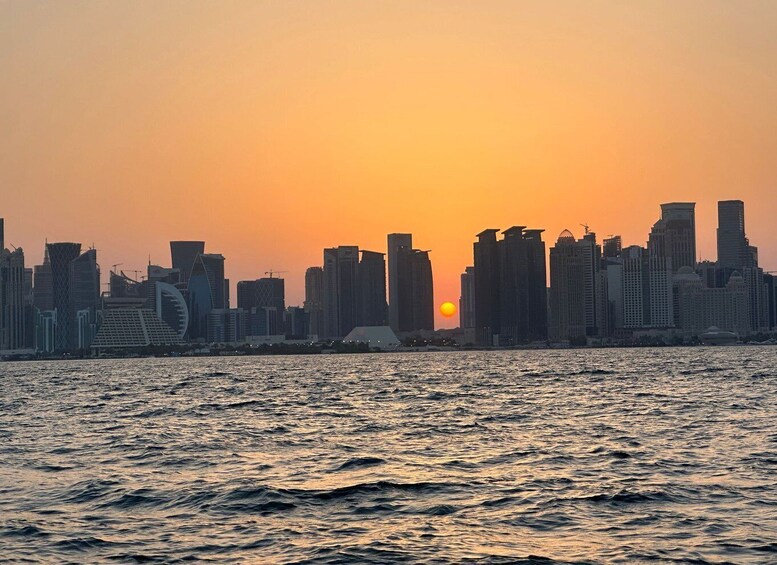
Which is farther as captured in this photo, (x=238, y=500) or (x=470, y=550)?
(x=238, y=500)

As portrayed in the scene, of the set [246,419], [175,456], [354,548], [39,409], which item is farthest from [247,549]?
[39,409]

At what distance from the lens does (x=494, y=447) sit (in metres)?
53.4

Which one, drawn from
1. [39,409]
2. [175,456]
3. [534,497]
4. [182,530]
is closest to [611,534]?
[534,497]

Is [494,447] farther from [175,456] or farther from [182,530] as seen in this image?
[182,530]

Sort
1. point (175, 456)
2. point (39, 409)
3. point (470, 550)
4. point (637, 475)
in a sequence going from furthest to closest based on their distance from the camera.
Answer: point (39, 409) → point (175, 456) → point (637, 475) → point (470, 550)

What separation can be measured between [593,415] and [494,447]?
22.9 meters

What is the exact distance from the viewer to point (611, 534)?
30516mm

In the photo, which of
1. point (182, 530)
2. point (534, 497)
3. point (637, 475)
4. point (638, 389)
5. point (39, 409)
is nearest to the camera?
point (182, 530)

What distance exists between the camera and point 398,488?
131 feet

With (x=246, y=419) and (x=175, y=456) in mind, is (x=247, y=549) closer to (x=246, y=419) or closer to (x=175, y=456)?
(x=175, y=456)

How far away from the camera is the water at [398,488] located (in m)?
29.5

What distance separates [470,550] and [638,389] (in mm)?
86609

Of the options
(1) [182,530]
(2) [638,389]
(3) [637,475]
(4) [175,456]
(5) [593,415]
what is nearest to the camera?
(1) [182,530]

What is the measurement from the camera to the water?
2945 cm
